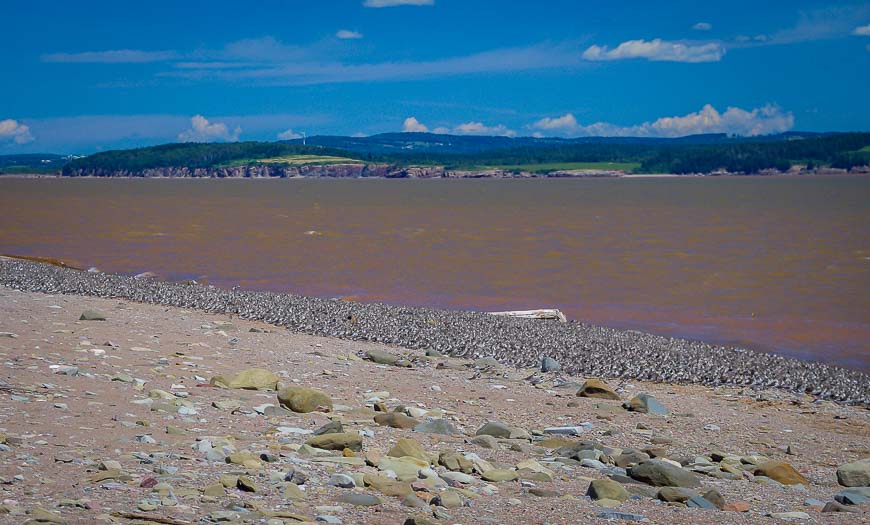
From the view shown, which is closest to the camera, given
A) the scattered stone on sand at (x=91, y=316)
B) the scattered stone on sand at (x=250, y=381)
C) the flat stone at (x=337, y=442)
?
the flat stone at (x=337, y=442)

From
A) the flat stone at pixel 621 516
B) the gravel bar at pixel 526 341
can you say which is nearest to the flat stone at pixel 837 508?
the flat stone at pixel 621 516

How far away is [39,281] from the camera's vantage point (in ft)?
82.1

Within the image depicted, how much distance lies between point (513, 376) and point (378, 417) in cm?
463

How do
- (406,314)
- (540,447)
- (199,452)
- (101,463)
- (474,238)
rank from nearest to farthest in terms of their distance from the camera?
(101,463)
(199,452)
(540,447)
(406,314)
(474,238)

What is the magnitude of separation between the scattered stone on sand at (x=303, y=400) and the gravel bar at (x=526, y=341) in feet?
19.6

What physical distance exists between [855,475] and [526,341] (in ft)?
29.9

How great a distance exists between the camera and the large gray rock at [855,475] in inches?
356

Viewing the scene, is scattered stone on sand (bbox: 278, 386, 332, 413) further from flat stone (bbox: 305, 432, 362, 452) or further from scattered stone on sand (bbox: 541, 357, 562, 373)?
scattered stone on sand (bbox: 541, 357, 562, 373)

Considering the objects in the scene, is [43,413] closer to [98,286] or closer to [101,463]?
[101,463]

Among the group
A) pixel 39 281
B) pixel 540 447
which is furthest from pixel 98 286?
pixel 540 447

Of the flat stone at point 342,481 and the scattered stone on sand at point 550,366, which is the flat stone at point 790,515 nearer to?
the flat stone at point 342,481

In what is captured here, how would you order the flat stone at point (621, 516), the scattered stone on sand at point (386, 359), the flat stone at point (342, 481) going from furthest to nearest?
the scattered stone on sand at point (386, 359) → the flat stone at point (342, 481) → the flat stone at point (621, 516)

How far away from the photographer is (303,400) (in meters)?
10.5

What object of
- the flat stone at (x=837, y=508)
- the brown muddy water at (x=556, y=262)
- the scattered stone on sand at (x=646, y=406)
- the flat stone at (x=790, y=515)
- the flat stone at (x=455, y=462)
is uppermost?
the flat stone at (x=455, y=462)
